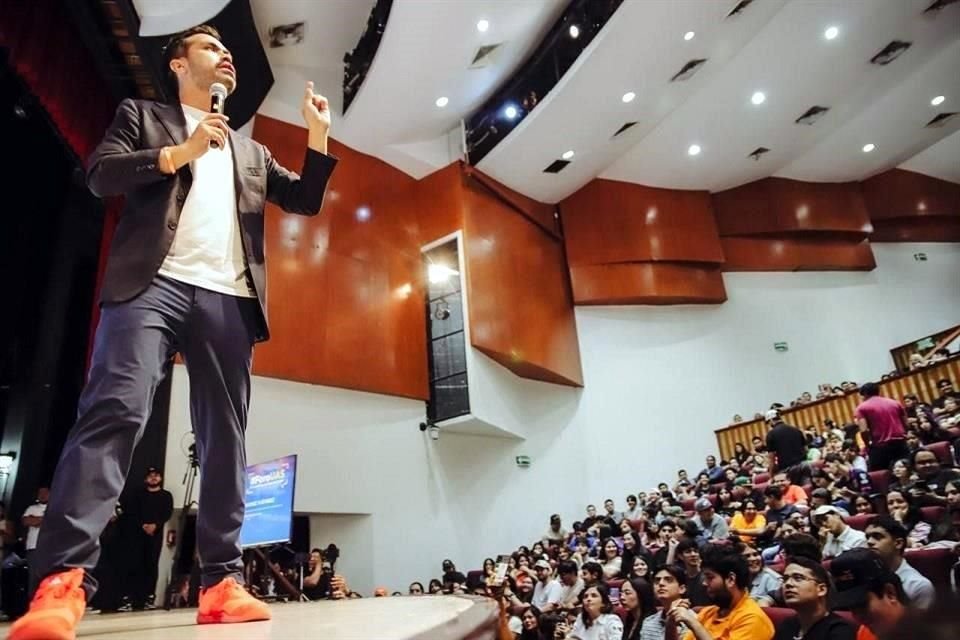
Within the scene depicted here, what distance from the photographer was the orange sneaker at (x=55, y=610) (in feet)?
2.60

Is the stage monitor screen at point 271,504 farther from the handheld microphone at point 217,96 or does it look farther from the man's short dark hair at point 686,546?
the handheld microphone at point 217,96

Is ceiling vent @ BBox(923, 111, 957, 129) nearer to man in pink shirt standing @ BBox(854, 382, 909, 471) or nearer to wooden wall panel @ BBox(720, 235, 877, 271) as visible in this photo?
wooden wall panel @ BBox(720, 235, 877, 271)

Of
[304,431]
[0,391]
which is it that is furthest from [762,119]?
[0,391]

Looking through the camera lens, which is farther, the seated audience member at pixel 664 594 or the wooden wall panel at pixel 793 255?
the wooden wall panel at pixel 793 255

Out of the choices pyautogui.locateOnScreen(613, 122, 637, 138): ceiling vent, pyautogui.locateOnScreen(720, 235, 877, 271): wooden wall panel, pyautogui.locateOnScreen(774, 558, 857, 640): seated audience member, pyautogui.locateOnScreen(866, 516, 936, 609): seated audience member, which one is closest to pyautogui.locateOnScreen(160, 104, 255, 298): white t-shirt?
pyautogui.locateOnScreen(774, 558, 857, 640): seated audience member

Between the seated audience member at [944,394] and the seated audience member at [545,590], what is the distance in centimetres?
359

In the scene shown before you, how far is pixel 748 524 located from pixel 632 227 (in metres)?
6.21

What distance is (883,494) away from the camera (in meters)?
4.78

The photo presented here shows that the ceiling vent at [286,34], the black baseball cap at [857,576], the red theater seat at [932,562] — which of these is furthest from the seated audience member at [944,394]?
the ceiling vent at [286,34]

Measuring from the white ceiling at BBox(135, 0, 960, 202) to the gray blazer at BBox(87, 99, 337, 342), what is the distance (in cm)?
589

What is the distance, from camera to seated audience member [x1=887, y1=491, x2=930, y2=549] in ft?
12.0

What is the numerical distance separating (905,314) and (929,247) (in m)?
1.42

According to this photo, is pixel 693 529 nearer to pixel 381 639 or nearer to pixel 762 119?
pixel 381 639

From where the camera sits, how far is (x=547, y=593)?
5629 millimetres
